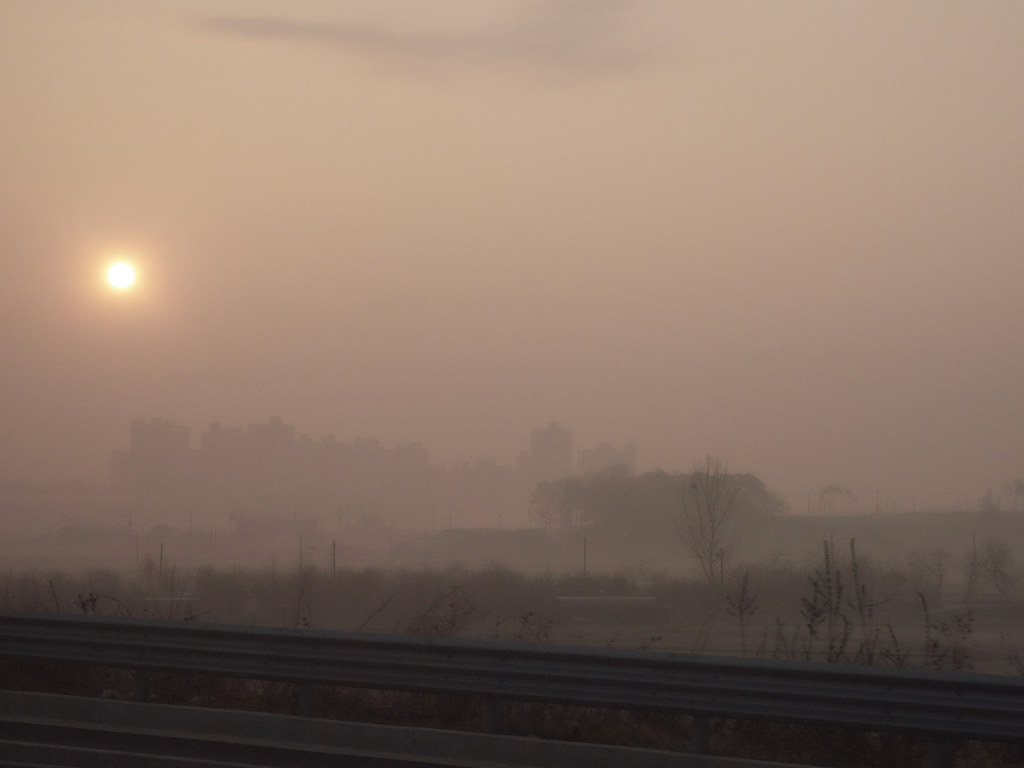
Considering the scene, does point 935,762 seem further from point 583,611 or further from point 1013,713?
point 583,611

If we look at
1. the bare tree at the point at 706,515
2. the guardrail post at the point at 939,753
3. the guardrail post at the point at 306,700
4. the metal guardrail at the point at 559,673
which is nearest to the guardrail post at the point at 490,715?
the metal guardrail at the point at 559,673

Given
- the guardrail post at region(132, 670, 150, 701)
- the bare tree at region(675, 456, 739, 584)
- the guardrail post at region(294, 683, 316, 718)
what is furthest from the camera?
the bare tree at region(675, 456, 739, 584)

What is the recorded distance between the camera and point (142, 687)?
905 cm

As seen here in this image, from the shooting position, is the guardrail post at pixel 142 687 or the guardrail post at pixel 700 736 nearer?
the guardrail post at pixel 700 736

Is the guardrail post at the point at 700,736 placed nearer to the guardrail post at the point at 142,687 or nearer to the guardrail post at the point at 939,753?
the guardrail post at the point at 939,753

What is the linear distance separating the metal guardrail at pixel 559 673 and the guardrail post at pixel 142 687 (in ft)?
0.77

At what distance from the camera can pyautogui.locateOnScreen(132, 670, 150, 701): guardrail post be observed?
9031mm

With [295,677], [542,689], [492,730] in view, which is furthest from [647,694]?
[295,677]

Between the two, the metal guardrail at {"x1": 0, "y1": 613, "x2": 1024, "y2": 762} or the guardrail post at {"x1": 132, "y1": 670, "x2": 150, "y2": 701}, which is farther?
the guardrail post at {"x1": 132, "y1": 670, "x2": 150, "y2": 701}

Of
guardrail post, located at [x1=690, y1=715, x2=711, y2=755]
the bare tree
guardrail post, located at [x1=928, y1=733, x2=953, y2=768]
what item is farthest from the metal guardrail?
the bare tree

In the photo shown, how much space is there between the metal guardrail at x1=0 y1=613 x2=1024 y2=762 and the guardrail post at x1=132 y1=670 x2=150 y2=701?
23 centimetres

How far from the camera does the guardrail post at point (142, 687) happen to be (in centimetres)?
903

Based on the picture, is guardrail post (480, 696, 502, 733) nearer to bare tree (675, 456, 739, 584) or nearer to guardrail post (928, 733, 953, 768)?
guardrail post (928, 733, 953, 768)

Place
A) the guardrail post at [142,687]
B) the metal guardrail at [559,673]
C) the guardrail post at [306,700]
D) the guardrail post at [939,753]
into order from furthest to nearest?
the guardrail post at [142,687], the guardrail post at [306,700], the guardrail post at [939,753], the metal guardrail at [559,673]
